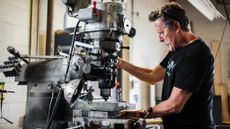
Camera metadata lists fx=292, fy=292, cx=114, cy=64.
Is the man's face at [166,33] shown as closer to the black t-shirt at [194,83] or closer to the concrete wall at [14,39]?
the black t-shirt at [194,83]

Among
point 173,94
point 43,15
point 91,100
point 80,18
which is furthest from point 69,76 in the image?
point 43,15

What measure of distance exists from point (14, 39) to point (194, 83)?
1.39 metres

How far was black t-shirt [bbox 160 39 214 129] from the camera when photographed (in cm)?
148

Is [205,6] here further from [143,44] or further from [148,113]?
[148,113]

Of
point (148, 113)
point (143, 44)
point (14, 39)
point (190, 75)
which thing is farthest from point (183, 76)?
point (143, 44)

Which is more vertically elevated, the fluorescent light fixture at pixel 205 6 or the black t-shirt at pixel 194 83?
the fluorescent light fixture at pixel 205 6

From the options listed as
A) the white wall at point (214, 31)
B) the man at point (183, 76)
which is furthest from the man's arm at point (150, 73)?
the white wall at point (214, 31)

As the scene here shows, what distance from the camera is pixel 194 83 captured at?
4.80ft

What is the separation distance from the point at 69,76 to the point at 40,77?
0.68 ft

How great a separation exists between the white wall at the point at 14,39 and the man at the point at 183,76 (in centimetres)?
111

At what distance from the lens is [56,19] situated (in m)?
2.50

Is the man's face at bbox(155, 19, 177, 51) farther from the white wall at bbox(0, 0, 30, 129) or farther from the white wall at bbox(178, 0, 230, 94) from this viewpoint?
the white wall at bbox(178, 0, 230, 94)

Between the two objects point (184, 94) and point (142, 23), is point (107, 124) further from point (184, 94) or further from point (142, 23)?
point (142, 23)

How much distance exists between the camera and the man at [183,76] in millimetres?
1470
